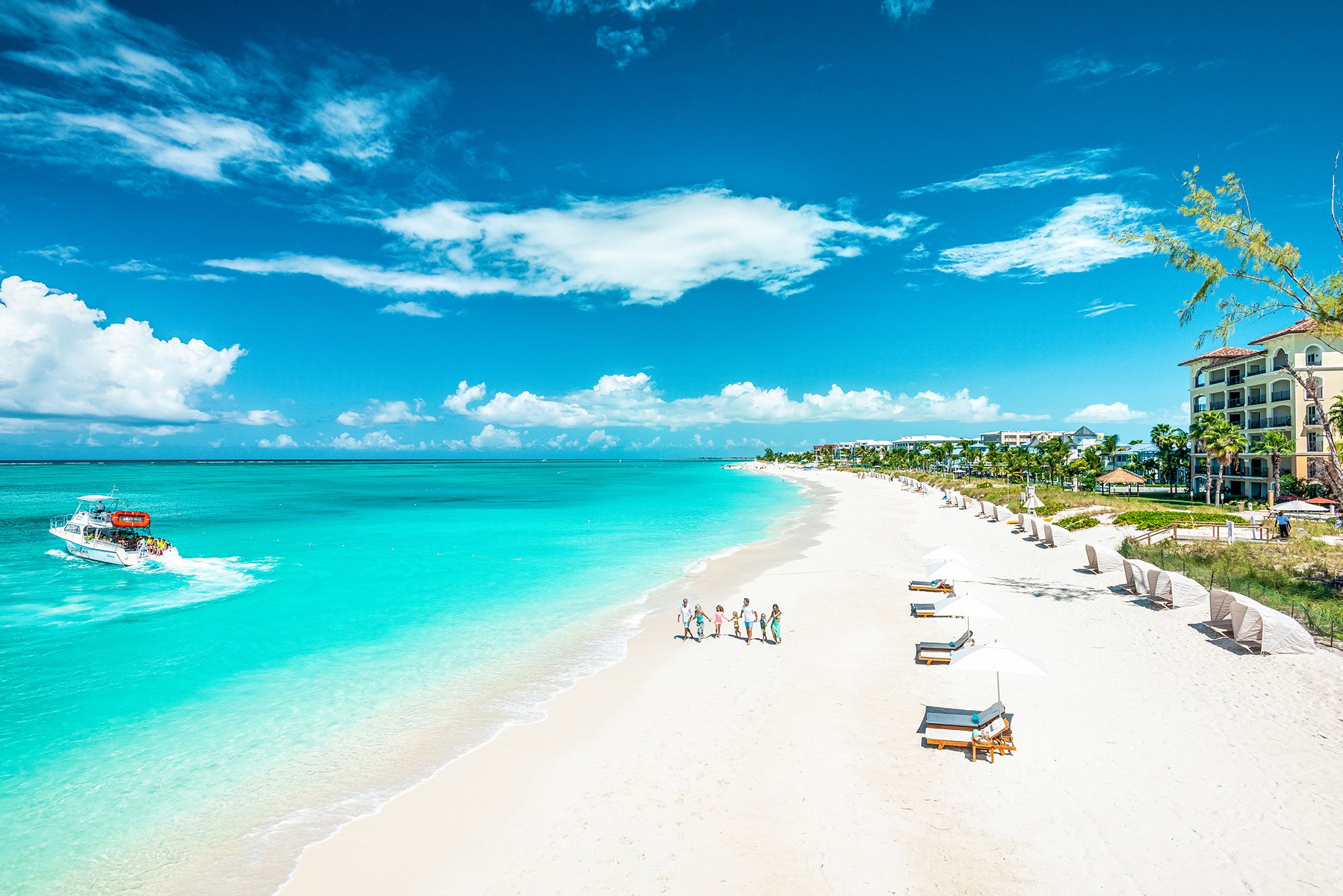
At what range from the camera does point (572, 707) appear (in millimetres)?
13820

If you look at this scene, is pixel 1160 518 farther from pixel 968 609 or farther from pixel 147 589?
pixel 147 589

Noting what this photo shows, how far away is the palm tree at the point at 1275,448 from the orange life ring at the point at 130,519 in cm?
6910

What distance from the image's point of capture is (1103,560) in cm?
2288

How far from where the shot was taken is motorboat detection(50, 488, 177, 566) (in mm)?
33750

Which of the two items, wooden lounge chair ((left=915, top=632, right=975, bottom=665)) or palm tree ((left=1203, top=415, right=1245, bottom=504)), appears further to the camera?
palm tree ((left=1203, top=415, right=1245, bottom=504))

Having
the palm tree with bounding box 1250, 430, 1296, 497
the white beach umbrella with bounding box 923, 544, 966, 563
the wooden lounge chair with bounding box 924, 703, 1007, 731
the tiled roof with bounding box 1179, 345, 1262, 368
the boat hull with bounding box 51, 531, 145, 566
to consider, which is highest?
the tiled roof with bounding box 1179, 345, 1262, 368

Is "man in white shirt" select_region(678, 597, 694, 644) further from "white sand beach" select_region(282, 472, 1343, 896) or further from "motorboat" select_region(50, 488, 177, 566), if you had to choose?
"motorboat" select_region(50, 488, 177, 566)

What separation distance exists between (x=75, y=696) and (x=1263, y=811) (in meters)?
23.7

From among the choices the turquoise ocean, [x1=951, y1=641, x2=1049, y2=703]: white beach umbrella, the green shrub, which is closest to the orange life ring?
the turquoise ocean

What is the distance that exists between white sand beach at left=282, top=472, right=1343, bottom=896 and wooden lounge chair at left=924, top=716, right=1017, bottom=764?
0.17m

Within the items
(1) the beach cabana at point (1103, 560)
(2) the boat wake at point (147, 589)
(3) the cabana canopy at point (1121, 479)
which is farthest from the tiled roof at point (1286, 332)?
(2) the boat wake at point (147, 589)

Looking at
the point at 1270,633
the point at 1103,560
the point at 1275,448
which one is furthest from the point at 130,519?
the point at 1275,448

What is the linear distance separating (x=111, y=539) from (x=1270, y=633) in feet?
159

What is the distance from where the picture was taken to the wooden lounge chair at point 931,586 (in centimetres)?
2175
